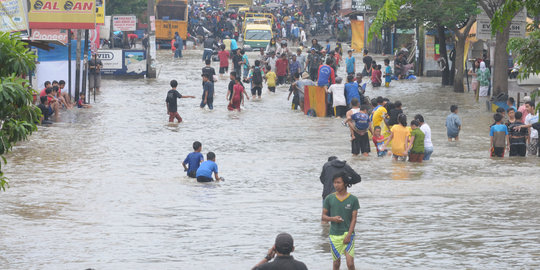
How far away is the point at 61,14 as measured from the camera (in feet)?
92.1

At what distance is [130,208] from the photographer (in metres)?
14.7

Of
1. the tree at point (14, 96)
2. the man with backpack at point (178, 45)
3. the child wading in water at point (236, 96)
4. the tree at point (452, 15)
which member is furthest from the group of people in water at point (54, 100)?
the man with backpack at point (178, 45)

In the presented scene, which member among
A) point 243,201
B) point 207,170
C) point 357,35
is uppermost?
point 357,35

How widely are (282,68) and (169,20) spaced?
2587cm

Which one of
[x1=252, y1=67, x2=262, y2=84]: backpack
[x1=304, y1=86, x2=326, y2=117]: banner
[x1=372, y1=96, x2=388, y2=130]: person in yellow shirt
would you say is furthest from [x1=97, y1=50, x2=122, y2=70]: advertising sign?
[x1=372, y1=96, x2=388, y2=130]: person in yellow shirt

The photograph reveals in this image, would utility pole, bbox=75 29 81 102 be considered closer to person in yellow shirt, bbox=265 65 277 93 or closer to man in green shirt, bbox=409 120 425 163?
person in yellow shirt, bbox=265 65 277 93

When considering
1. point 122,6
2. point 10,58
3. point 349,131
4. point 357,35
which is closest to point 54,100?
point 349,131

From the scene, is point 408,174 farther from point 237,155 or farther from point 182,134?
point 182,134

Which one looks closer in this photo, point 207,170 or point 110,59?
point 207,170

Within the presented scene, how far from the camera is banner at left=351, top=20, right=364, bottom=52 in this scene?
182 feet

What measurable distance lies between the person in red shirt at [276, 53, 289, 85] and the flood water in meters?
10.1

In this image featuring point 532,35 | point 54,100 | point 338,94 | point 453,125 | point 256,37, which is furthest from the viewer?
point 256,37

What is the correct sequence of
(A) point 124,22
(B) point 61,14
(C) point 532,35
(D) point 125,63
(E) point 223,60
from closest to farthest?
(C) point 532,35 < (B) point 61,14 < (D) point 125,63 < (E) point 223,60 < (A) point 124,22

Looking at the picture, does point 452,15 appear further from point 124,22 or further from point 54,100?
point 124,22
